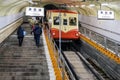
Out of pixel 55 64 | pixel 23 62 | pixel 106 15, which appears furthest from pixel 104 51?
pixel 106 15

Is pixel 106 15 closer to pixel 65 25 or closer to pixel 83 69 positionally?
pixel 65 25

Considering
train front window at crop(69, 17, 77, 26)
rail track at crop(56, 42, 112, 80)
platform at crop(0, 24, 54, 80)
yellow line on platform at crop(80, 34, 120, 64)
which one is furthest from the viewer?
train front window at crop(69, 17, 77, 26)

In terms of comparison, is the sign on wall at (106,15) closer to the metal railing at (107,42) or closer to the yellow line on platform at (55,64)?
the metal railing at (107,42)

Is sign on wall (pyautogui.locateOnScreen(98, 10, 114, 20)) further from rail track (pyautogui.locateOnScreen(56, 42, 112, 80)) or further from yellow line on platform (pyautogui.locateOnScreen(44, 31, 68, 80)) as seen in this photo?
yellow line on platform (pyautogui.locateOnScreen(44, 31, 68, 80))

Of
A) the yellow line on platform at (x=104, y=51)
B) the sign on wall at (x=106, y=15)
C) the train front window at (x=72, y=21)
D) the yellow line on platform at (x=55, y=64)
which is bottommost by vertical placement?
the yellow line on platform at (x=104, y=51)

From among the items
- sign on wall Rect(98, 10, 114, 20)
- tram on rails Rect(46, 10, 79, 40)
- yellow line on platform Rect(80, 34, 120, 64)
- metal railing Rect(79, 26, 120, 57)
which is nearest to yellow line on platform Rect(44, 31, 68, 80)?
yellow line on platform Rect(80, 34, 120, 64)

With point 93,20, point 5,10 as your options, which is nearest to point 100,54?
point 93,20

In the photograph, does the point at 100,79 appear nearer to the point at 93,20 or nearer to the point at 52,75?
the point at 52,75

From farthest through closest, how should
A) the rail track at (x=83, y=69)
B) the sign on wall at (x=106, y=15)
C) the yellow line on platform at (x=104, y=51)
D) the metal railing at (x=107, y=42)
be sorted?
the sign on wall at (x=106, y=15) → the rail track at (x=83, y=69) → the metal railing at (x=107, y=42) → the yellow line on platform at (x=104, y=51)

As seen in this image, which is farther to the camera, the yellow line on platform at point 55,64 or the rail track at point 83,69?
the rail track at point 83,69

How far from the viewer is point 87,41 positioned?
30625mm

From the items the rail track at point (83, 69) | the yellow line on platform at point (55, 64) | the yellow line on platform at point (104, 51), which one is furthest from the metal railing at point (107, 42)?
the yellow line on platform at point (55, 64)

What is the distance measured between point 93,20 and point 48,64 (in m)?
22.2

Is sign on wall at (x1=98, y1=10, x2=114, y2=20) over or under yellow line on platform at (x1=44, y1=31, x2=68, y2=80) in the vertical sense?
over
